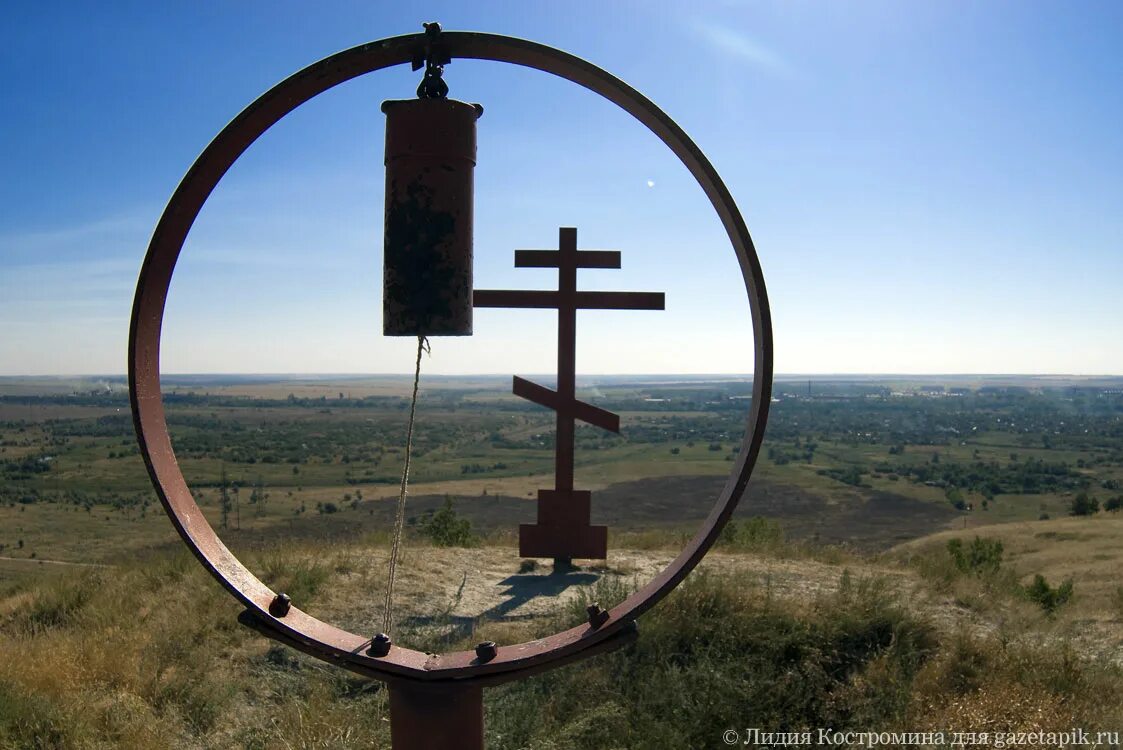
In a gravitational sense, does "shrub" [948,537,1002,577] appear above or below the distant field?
above

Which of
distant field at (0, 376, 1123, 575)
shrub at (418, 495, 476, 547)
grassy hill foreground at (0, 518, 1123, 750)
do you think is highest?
grassy hill foreground at (0, 518, 1123, 750)

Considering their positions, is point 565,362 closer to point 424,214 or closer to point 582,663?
point 582,663

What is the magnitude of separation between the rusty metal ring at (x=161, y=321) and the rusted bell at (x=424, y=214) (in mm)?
218

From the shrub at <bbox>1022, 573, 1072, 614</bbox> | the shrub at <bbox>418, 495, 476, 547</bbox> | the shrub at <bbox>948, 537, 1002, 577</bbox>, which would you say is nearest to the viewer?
the shrub at <bbox>1022, 573, 1072, 614</bbox>

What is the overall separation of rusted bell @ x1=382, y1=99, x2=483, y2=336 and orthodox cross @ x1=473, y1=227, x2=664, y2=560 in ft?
16.6

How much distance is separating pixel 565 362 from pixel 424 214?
524cm

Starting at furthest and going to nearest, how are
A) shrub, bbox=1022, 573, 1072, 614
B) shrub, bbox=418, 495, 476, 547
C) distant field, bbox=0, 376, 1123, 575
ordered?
1. distant field, bbox=0, 376, 1123, 575
2. shrub, bbox=418, 495, 476, 547
3. shrub, bbox=1022, 573, 1072, 614

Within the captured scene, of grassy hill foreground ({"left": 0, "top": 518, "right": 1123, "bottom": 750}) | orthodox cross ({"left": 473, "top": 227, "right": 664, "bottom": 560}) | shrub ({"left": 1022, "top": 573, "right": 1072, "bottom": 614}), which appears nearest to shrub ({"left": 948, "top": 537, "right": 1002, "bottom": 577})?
shrub ({"left": 1022, "top": 573, "right": 1072, "bottom": 614})

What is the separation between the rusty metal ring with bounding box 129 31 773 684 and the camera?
2252mm

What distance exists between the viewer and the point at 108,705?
4.23 m

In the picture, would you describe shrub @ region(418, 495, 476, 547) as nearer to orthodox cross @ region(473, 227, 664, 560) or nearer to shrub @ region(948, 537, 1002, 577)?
orthodox cross @ region(473, 227, 664, 560)

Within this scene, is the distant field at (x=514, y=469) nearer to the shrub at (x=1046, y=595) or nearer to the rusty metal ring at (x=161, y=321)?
the shrub at (x=1046, y=595)

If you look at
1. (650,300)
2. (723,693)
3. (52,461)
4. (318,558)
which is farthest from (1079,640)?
(52,461)

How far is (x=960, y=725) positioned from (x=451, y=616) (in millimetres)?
3711
